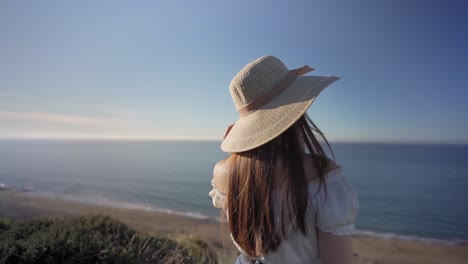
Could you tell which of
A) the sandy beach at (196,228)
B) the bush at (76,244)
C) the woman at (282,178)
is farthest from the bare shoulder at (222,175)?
the sandy beach at (196,228)

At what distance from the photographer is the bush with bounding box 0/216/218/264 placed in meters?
2.53

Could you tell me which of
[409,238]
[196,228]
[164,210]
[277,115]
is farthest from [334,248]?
[164,210]

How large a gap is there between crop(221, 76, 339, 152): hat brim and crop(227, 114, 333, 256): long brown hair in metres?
0.04

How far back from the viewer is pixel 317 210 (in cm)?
100

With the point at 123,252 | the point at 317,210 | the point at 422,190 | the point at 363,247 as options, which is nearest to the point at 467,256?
the point at 363,247

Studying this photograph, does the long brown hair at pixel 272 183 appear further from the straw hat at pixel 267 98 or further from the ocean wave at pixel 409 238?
the ocean wave at pixel 409 238

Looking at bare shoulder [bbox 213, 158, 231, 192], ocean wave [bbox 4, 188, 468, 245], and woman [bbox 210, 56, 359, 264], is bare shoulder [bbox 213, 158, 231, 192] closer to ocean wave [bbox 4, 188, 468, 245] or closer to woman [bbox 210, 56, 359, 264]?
woman [bbox 210, 56, 359, 264]

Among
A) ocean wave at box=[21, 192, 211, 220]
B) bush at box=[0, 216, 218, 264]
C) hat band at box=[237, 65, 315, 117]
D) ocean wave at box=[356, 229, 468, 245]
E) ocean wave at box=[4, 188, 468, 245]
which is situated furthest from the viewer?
ocean wave at box=[21, 192, 211, 220]

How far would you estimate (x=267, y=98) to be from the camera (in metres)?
1.14

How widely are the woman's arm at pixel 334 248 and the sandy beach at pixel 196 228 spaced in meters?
4.55

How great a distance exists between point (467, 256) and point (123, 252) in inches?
483

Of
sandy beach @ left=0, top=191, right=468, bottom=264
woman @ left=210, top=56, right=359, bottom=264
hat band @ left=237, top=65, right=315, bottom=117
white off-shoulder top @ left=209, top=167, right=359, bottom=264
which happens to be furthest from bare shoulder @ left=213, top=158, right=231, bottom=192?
sandy beach @ left=0, top=191, right=468, bottom=264

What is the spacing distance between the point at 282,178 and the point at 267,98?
32 centimetres

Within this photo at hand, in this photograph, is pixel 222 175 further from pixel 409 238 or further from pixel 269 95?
pixel 409 238
